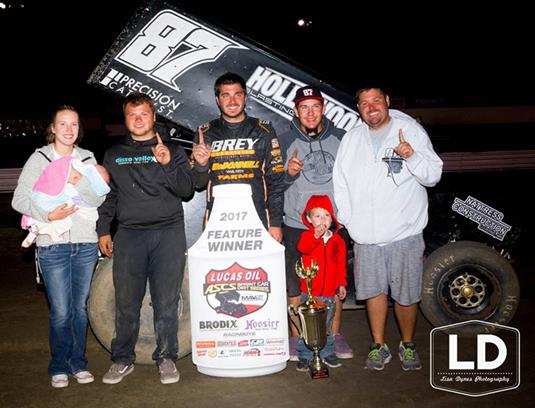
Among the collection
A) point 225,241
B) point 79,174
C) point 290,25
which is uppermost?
point 290,25

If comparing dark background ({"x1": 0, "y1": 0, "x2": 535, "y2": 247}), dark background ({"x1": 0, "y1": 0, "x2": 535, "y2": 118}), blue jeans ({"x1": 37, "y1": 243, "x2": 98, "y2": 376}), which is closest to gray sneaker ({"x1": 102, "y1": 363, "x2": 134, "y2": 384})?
Result: blue jeans ({"x1": 37, "y1": 243, "x2": 98, "y2": 376})

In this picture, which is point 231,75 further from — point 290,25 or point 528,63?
point 528,63

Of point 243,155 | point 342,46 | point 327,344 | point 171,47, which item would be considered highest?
point 342,46

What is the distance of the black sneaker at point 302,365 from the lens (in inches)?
168

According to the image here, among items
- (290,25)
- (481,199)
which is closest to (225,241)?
(481,199)

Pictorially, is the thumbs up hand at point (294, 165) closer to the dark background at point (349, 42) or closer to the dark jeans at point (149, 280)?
the dark jeans at point (149, 280)

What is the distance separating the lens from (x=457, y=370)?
13.6 feet

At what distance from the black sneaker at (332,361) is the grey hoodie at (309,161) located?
93cm

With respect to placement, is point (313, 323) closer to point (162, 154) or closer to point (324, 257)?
point (324, 257)

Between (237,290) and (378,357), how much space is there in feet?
3.67

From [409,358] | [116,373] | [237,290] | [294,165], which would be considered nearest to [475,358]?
[409,358]

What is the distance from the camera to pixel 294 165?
4109 mm

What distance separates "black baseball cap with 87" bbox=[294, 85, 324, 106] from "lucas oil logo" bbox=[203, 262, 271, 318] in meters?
1.19

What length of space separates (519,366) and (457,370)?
44cm
